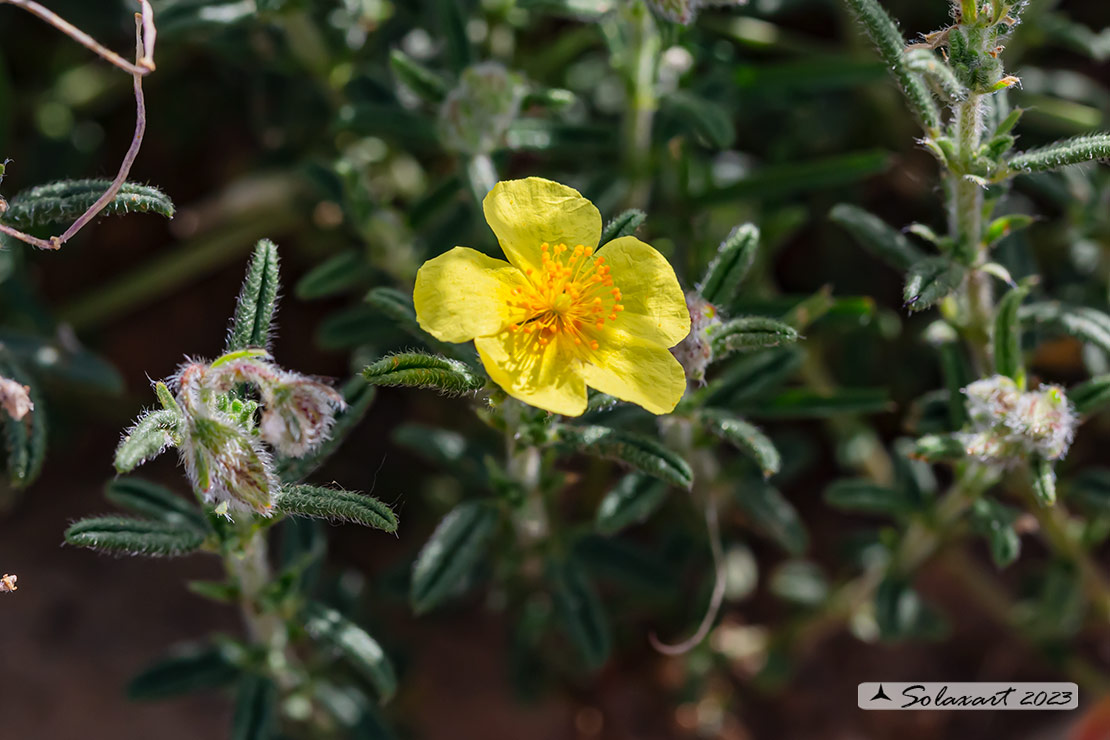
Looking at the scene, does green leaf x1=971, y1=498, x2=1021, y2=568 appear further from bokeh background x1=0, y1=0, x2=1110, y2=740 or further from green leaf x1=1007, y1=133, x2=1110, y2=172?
green leaf x1=1007, y1=133, x2=1110, y2=172

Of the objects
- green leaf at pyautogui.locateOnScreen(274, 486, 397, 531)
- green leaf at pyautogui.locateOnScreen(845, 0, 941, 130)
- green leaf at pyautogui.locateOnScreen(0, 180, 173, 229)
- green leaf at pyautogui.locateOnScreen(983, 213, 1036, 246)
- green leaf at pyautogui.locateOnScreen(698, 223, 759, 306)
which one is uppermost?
green leaf at pyautogui.locateOnScreen(845, 0, 941, 130)

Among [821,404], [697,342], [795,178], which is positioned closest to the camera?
[697,342]

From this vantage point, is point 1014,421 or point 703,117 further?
point 703,117

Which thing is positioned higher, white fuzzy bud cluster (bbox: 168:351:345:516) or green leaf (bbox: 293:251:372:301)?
green leaf (bbox: 293:251:372:301)

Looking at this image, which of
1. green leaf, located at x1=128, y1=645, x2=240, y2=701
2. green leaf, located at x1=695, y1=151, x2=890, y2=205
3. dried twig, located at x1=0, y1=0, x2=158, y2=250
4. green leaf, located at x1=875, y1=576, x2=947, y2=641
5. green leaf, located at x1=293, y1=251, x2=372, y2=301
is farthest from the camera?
green leaf, located at x1=695, y1=151, x2=890, y2=205

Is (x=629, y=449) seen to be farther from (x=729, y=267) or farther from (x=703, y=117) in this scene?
(x=703, y=117)

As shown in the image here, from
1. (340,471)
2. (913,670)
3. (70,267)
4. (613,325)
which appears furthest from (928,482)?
(70,267)
